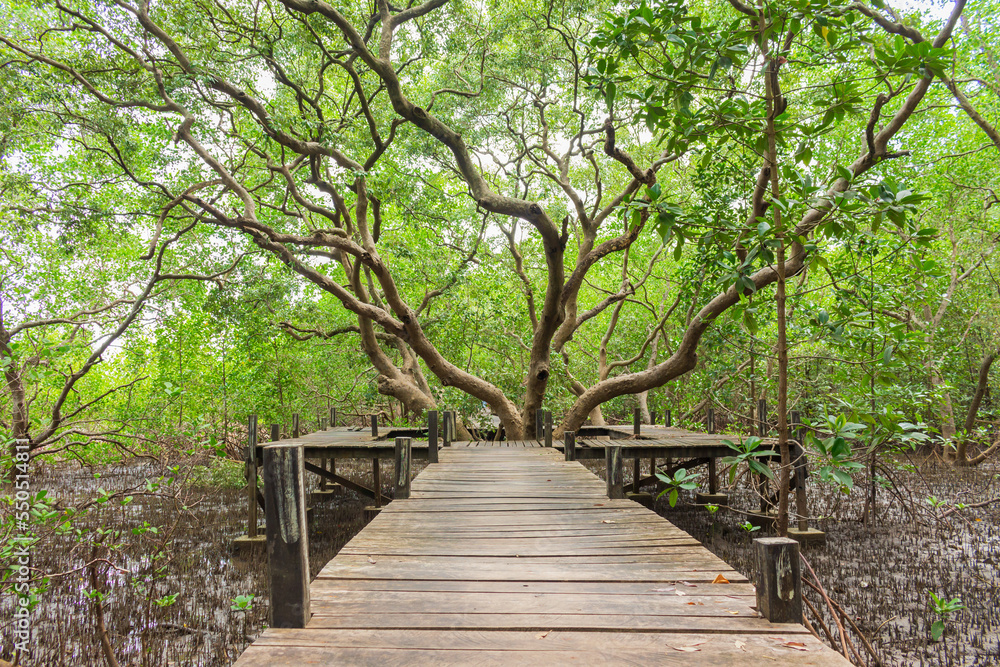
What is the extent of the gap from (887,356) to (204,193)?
11.1m

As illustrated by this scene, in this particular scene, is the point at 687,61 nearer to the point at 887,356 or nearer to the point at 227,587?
the point at 887,356

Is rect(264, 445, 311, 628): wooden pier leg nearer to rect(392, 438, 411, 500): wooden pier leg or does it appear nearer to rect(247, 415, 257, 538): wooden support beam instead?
rect(392, 438, 411, 500): wooden pier leg

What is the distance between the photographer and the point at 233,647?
4.59 metres

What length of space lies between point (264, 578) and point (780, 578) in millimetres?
5718

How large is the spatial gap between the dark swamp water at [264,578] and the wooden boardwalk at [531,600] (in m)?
1.87

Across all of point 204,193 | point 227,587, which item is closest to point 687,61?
point 227,587

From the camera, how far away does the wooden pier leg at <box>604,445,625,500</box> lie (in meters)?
4.47

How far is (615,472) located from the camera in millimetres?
4539

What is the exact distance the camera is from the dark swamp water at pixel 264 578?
176 inches

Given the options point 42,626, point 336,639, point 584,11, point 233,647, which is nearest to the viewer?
point 336,639

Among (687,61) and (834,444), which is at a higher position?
(687,61)

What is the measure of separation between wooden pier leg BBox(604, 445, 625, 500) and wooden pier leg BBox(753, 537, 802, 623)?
6.86 ft

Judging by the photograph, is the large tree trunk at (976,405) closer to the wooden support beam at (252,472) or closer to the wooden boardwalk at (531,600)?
the wooden boardwalk at (531,600)

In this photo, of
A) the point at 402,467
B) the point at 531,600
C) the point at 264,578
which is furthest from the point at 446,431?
the point at 531,600
